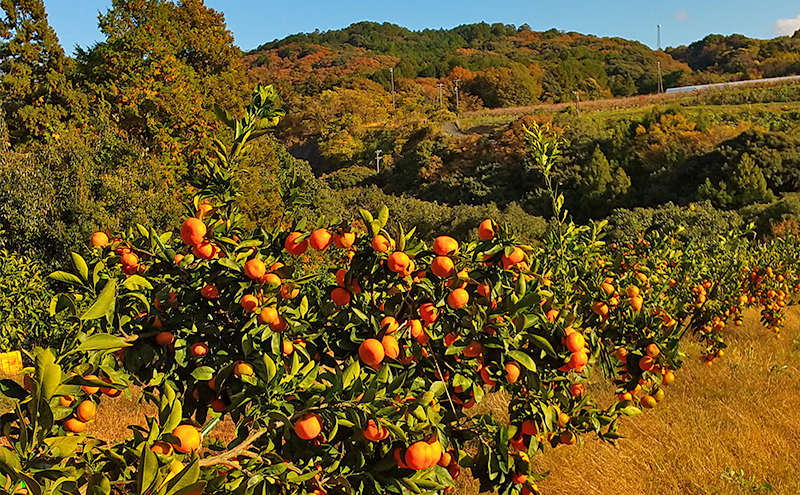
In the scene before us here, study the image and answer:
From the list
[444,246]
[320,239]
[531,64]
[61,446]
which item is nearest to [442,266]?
[444,246]

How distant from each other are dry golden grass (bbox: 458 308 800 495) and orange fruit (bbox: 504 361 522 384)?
1.36m

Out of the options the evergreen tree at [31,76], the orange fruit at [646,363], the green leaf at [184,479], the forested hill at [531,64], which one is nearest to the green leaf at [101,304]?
the green leaf at [184,479]

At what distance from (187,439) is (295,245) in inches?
21.3

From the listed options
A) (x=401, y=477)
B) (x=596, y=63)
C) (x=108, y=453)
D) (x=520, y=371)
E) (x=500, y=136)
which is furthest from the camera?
(x=596, y=63)

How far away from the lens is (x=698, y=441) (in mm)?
2590

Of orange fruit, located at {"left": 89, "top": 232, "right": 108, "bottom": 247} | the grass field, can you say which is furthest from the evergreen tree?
orange fruit, located at {"left": 89, "top": 232, "right": 108, "bottom": 247}

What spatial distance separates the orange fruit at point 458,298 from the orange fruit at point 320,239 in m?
0.30

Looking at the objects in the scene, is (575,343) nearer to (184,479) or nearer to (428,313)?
(428,313)

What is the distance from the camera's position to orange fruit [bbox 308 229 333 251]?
1.24 m

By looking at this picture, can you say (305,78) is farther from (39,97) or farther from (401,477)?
(401,477)

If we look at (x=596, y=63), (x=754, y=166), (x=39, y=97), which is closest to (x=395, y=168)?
(x=754, y=166)

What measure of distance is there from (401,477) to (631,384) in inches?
36.7

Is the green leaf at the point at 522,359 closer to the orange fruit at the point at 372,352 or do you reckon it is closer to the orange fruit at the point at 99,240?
the orange fruit at the point at 372,352

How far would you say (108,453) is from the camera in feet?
2.76
